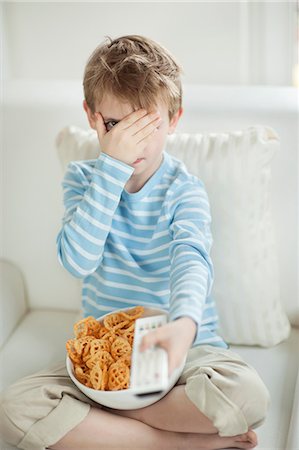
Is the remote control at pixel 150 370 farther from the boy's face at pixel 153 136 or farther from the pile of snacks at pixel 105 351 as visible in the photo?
the boy's face at pixel 153 136

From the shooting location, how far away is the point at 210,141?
113cm

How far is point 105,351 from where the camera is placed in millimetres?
891

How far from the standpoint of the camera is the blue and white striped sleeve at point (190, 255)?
80cm

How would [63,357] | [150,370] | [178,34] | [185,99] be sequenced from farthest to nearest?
[178,34], [185,99], [63,357], [150,370]

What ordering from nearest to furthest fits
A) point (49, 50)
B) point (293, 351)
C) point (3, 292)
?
point (293, 351) < point (3, 292) < point (49, 50)

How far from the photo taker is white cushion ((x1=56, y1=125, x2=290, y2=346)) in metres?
1.11

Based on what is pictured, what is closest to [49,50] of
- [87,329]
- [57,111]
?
[57,111]

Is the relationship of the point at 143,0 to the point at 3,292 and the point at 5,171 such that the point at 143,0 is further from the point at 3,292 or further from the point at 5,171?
the point at 3,292

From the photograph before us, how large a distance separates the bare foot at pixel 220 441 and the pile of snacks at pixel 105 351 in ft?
0.46

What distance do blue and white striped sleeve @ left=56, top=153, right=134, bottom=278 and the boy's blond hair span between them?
93mm

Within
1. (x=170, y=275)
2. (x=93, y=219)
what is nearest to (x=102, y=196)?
(x=93, y=219)

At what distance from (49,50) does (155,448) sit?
88 cm

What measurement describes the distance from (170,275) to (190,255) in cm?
4

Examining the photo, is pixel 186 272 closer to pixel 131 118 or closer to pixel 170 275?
pixel 170 275
